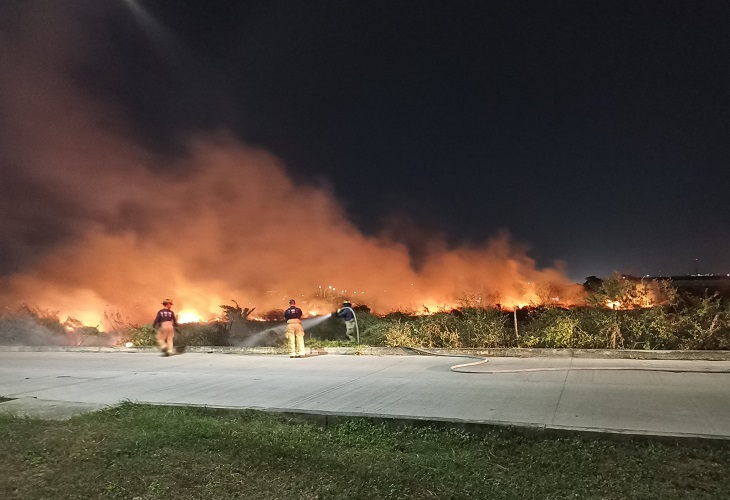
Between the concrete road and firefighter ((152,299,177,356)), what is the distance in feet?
4.27

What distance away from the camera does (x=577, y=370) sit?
30.8 ft

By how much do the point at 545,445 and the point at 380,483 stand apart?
1.73 metres

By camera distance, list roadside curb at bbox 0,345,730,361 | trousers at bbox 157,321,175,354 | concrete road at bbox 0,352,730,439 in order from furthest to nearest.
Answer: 1. trousers at bbox 157,321,175,354
2. roadside curb at bbox 0,345,730,361
3. concrete road at bbox 0,352,730,439

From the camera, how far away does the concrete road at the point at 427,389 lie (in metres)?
6.14

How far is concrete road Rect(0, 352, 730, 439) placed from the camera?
614cm

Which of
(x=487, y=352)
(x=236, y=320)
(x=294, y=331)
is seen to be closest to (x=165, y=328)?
(x=294, y=331)

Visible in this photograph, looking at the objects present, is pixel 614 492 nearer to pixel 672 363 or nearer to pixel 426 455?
pixel 426 455

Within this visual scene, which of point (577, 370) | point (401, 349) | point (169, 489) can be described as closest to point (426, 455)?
point (169, 489)

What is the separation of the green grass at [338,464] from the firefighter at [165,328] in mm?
7904

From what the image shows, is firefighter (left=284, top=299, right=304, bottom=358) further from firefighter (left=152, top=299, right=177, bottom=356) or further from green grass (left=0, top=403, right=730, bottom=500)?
green grass (left=0, top=403, right=730, bottom=500)

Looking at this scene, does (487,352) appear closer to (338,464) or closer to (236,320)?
(338,464)

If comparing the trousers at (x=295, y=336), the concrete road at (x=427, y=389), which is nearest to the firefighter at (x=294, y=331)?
the trousers at (x=295, y=336)

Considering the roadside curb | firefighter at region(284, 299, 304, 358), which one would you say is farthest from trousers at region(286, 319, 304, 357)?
the roadside curb

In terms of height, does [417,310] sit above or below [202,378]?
above
